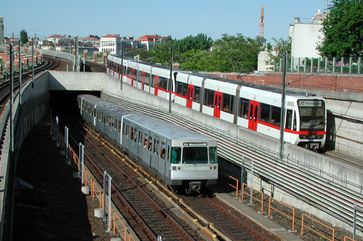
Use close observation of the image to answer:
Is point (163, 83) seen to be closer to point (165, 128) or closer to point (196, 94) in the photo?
point (196, 94)

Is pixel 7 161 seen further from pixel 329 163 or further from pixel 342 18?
pixel 342 18

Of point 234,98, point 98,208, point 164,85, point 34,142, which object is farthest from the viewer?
point 164,85

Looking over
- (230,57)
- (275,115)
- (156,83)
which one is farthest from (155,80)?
(230,57)

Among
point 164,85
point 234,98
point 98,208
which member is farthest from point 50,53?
point 98,208

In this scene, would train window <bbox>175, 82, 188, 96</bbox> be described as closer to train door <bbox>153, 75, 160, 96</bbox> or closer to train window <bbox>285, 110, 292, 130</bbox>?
train door <bbox>153, 75, 160, 96</bbox>

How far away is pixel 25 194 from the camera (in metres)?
23.4

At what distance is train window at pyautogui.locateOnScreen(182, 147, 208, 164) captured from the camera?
21.6 meters

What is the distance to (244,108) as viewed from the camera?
28703mm

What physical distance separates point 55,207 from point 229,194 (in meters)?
6.83

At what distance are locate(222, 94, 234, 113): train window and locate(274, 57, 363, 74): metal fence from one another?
767cm

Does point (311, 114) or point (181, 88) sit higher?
point (181, 88)

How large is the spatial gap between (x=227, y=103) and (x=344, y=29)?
17.8 meters

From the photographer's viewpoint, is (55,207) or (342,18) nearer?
(55,207)

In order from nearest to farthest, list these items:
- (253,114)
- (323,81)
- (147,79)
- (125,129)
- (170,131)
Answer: (170,131) → (253,114) → (125,129) → (323,81) → (147,79)
